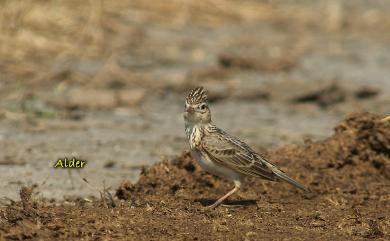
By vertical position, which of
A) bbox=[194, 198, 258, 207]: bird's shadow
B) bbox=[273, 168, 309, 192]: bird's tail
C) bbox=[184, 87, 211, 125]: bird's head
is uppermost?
bbox=[184, 87, 211, 125]: bird's head

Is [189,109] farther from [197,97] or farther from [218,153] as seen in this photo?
[218,153]

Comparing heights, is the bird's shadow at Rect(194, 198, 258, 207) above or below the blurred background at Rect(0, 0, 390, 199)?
below

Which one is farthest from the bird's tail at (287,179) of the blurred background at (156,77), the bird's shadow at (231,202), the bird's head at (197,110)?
the blurred background at (156,77)

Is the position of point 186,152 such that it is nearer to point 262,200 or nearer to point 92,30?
point 262,200

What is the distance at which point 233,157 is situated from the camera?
7.73 meters

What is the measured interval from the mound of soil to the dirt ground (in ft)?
0.05

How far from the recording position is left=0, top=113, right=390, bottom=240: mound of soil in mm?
6328

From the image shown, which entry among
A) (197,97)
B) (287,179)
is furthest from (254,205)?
(197,97)

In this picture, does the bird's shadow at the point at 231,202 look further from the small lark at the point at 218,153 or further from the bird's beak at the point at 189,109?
the bird's beak at the point at 189,109

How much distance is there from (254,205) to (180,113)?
543 cm

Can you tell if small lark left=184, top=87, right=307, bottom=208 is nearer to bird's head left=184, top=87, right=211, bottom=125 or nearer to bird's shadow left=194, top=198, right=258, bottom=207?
bird's head left=184, top=87, right=211, bottom=125

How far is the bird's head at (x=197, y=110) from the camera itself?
25.9 feet

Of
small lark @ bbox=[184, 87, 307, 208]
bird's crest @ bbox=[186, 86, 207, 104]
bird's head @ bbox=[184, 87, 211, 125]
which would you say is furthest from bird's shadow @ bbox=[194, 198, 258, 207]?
bird's crest @ bbox=[186, 86, 207, 104]

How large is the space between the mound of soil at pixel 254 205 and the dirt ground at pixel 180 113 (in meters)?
0.02
